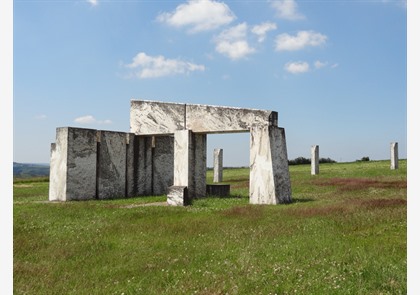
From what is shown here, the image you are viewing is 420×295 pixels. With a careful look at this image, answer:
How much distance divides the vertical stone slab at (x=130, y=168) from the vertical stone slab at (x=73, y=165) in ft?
8.94

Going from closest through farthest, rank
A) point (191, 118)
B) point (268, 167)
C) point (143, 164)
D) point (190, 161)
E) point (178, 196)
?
point (268, 167)
point (178, 196)
point (190, 161)
point (191, 118)
point (143, 164)

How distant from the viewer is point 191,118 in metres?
24.8

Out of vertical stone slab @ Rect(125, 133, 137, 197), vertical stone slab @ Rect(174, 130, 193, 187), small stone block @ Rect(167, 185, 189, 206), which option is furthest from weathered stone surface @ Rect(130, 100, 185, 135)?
small stone block @ Rect(167, 185, 189, 206)

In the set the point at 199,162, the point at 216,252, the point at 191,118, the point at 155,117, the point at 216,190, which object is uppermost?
the point at 155,117

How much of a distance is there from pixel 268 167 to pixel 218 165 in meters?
25.4

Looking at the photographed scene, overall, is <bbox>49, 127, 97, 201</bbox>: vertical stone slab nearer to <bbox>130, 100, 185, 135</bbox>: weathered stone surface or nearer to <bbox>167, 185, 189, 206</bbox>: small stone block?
<bbox>130, 100, 185, 135</bbox>: weathered stone surface

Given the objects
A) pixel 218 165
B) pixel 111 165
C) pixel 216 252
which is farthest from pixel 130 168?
pixel 216 252

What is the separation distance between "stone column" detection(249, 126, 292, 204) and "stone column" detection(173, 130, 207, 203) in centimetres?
446

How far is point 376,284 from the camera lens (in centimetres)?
761

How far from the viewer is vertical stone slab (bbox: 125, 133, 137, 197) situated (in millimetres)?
28359

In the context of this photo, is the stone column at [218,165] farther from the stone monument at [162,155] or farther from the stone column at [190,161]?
the stone column at [190,161]

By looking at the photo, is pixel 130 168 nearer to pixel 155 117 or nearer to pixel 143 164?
pixel 143 164

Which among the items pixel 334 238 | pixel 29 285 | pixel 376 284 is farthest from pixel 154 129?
pixel 376 284

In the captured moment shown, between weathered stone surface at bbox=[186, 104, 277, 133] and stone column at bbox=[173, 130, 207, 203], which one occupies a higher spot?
weathered stone surface at bbox=[186, 104, 277, 133]
